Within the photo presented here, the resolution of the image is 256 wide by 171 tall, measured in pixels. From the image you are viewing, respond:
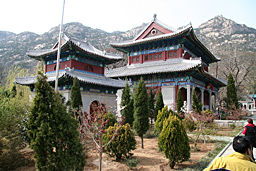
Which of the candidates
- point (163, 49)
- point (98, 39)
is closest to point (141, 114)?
point (163, 49)

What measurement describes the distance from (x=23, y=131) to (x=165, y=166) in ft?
18.9

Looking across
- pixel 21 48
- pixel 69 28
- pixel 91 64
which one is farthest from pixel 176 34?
pixel 69 28

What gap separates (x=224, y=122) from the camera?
18562 mm

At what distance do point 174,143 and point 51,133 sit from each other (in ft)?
13.6

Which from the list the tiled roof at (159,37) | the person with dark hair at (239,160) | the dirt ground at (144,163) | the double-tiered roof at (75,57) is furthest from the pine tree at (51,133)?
the tiled roof at (159,37)

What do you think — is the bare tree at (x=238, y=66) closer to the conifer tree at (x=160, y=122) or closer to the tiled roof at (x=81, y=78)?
the tiled roof at (x=81, y=78)

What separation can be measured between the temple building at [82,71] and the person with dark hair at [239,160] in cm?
1257

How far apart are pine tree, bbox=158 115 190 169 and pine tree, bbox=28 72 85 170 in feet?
10.9

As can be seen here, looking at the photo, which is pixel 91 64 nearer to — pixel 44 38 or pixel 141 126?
pixel 141 126

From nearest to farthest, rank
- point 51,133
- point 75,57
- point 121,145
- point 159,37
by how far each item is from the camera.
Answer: point 51,133 → point 121,145 → point 75,57 → point 159,37

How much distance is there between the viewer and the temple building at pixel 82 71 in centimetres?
1478

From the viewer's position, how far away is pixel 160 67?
21.2 meters

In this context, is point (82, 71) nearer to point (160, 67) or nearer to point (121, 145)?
point (160, 67)

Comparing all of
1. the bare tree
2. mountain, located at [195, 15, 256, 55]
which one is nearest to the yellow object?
the bare tree
